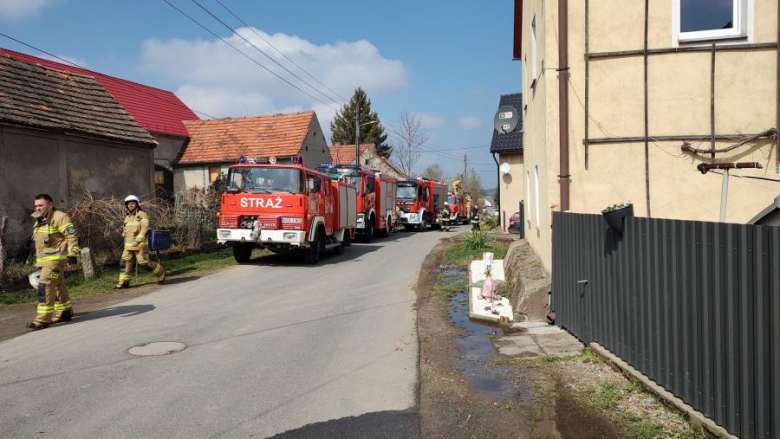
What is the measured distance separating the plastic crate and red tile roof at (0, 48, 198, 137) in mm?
19678

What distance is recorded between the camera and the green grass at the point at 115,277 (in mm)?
10508

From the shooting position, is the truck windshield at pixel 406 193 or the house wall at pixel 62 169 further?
the truck windshield at pixel 406 193

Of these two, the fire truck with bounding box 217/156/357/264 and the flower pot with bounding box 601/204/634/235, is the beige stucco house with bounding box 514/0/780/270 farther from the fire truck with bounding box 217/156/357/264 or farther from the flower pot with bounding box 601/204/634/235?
the fire truck with bounding box 217/156/357/264

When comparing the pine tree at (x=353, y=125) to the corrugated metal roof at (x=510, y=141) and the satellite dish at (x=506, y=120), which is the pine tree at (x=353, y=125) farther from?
the satellite dish at (x=506, y=120)

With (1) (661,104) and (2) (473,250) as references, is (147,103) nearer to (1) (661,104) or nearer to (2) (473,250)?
(2) (473,250)

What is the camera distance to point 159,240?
13.3 m

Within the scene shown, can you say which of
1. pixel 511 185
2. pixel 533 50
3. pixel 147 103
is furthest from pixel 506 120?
pixel 147 103

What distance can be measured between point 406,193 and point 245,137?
9865mm

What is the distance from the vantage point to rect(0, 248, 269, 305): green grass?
34.5ft

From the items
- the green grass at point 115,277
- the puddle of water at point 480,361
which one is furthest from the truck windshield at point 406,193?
the puddle of water at point 480,361

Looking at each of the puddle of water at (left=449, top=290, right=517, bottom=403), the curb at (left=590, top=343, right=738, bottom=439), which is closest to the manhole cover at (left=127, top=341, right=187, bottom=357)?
the puddle of water at (left=449, top=290, right=517, bottom=403)

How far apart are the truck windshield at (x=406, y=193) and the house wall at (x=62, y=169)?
1433cm

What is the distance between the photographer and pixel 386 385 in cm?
546

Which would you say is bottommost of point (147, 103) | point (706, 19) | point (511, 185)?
point (511, 185)
